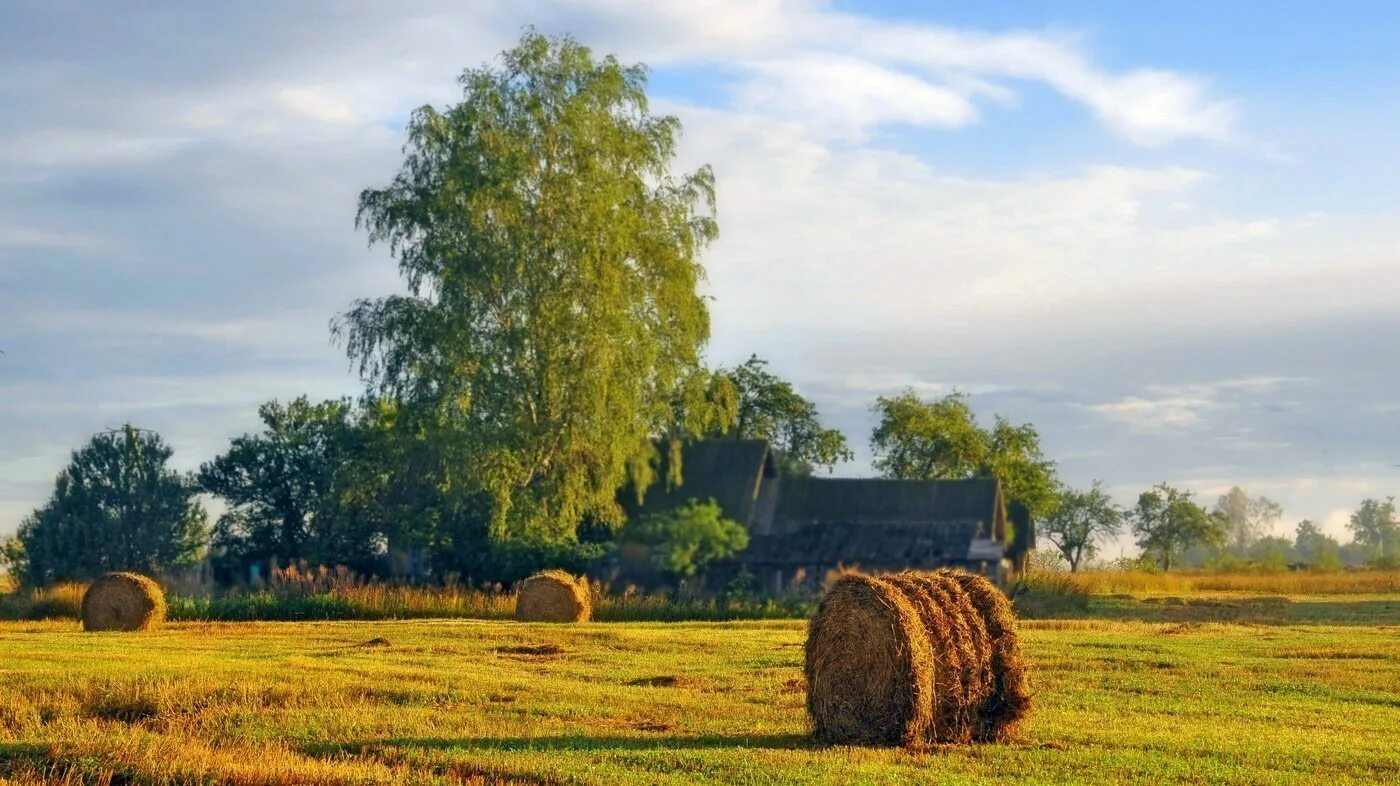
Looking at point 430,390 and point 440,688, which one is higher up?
point 430,390

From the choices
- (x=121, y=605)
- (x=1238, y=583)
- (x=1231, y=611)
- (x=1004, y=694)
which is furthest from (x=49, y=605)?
(x=1238, y=583)

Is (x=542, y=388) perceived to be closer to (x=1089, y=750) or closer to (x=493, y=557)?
(x=493, y=557)

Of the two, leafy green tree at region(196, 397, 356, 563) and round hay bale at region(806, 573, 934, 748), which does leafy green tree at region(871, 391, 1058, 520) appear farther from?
round hay bale at region(806, 573, 934, 748)

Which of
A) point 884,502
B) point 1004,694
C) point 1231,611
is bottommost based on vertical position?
point 1004,694

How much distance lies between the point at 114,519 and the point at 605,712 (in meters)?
56.0

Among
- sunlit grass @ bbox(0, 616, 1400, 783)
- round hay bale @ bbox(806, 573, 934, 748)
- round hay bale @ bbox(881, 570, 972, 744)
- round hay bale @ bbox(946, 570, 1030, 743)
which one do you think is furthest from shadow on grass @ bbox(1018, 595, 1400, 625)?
round hay bale @ bbox(806, 573, 934, 748)

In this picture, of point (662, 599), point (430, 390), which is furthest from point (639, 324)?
point (662, 599)

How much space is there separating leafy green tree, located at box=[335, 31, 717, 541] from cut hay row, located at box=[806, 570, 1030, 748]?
36976 mm

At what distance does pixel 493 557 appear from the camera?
2227 inches

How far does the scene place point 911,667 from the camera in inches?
699

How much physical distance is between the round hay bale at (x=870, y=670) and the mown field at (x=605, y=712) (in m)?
0.56

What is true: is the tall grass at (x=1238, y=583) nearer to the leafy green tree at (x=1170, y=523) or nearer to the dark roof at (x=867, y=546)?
the dark roof at (x=867, y=546)

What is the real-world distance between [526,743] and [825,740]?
3.53 metres

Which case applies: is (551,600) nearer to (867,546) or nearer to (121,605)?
(121,605)
